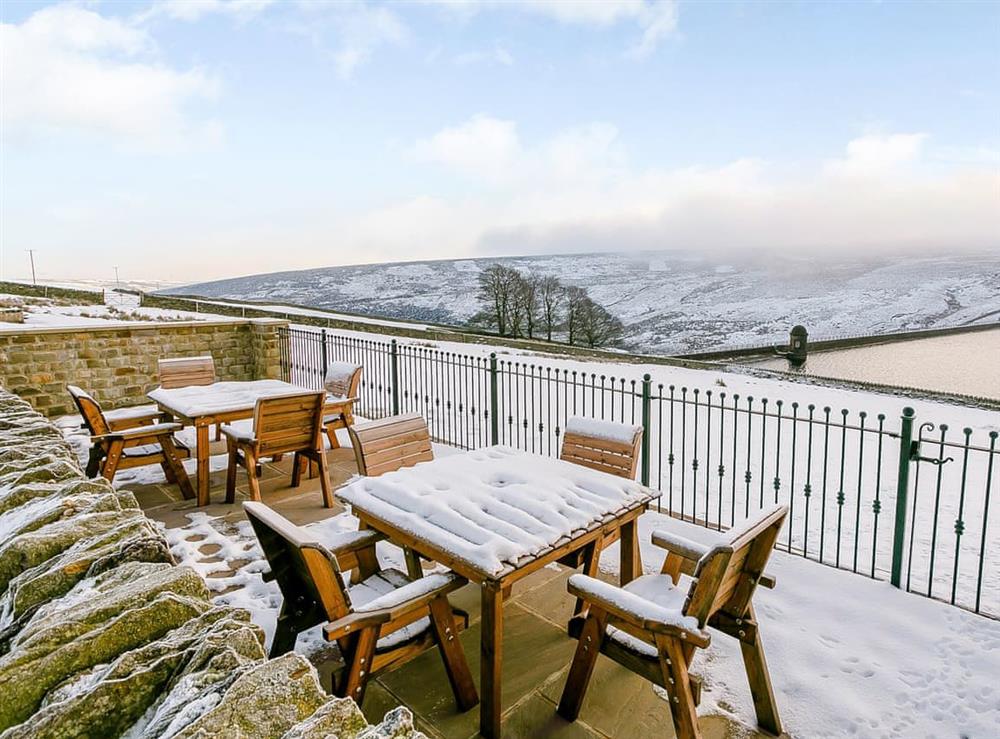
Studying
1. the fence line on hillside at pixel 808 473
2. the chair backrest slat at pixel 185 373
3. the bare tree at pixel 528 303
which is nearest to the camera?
the fence line on hillside at pixel 808 473

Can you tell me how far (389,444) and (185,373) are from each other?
434 cm

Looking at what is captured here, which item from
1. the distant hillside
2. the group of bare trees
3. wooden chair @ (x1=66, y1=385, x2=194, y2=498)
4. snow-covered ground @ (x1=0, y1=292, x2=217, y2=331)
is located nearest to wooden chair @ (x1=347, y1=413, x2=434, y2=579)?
wooden chair @ (x1=66, y1=385, x2=194, y2=498)

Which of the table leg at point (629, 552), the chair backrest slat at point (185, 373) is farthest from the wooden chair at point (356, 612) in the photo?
the chair backrest slat at point (185, 373)

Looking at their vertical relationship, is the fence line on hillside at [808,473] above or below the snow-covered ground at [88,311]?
below

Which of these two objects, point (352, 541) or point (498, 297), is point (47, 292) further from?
point (352, 541)

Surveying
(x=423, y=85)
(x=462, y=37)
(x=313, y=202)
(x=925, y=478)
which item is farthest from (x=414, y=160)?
(x=925, y=478)

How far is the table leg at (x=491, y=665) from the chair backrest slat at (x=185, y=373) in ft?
18.9

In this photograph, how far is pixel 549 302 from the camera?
41844mm

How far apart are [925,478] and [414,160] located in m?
13.0

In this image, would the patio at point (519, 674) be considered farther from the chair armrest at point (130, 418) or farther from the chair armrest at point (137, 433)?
the chair armrest at point (130, 418)

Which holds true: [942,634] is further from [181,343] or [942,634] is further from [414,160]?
[414,160]

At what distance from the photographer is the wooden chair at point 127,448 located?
4.92 meters

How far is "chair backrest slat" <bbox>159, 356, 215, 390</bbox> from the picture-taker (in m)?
6.78

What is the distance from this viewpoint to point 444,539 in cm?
256
